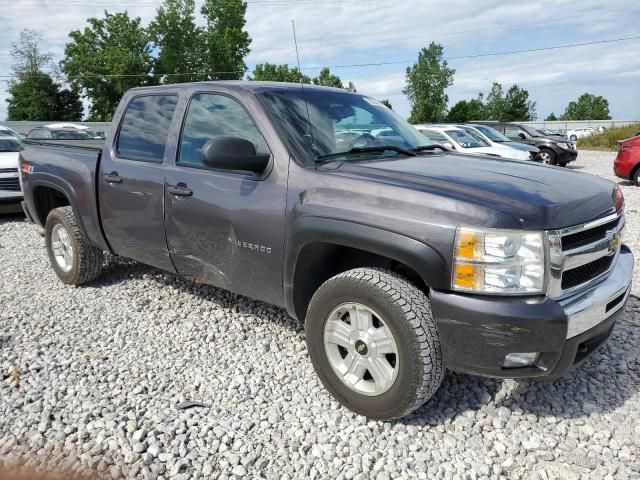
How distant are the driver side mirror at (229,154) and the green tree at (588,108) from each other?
111266 mm

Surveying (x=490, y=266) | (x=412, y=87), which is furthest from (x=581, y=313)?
(x=412, y=87)

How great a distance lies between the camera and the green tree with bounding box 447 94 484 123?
76438 millimetres

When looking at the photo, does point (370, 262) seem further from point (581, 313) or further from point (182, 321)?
point (182, 321)

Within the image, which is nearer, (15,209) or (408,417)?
(408,417)

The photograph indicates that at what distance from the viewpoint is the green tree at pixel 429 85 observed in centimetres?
7119

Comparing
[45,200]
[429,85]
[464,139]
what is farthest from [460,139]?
[429,85]

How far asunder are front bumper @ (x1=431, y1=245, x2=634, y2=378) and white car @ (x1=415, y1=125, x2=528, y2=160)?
1116cm

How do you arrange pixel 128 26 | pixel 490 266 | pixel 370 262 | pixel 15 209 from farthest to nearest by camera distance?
pixel 128 26 < pixel 15 209 < pixel 370 262 < pixel 490 266

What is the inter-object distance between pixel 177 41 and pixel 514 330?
204 ft

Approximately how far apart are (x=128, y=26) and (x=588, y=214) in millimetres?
62906

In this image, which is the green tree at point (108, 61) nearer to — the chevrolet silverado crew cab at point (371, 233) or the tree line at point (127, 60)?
the tree line at point (127, 60)

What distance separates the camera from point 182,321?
4.24 metres

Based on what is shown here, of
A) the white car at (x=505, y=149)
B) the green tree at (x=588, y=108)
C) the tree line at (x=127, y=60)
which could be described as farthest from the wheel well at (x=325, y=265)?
the green tree at (x=588, y=108)

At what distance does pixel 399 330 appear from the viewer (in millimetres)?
2617
